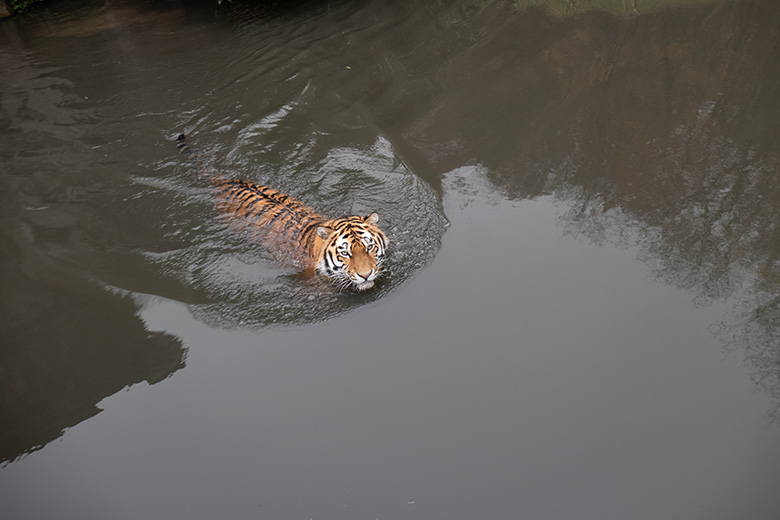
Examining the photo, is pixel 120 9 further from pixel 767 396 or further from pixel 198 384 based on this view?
pixel 767 396

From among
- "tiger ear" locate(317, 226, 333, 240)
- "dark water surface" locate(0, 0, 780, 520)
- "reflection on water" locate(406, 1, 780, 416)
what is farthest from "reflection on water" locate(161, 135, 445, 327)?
"reflection on water" locate(406, 1, 780, 416)

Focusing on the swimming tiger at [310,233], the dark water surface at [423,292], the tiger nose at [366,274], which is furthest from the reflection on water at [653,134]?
the tiger nose at [366,274]

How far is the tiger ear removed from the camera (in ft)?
13.5

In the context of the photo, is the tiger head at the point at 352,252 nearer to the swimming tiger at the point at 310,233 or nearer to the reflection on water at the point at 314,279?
the swimming tiger at the point at 310,233

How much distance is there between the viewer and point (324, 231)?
13.6ft

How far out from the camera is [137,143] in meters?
5.68

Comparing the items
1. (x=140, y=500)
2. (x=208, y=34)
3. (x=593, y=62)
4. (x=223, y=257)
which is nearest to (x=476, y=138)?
(x=593, y=62)

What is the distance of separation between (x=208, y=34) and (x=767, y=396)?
7.46 m

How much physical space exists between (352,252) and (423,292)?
54cm

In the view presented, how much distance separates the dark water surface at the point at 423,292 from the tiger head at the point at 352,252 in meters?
0.16

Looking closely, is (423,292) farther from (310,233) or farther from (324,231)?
(310,233)

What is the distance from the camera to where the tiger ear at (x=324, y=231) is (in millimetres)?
4117

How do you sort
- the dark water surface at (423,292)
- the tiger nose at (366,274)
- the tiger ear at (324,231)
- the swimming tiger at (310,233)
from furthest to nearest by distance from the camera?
the tiger ear at (324,231)
the swimming tiger at (310,233)
the tiger nose at (366,274)
the dark water surface at (423,292)

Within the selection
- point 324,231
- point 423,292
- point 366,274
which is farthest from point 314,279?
point 423,292
